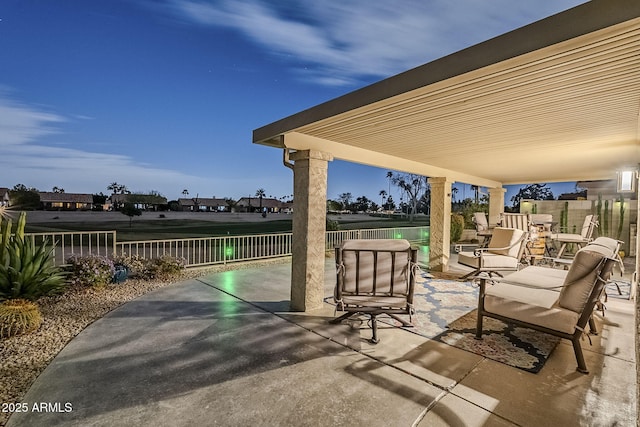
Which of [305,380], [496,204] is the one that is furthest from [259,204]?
[305,380]

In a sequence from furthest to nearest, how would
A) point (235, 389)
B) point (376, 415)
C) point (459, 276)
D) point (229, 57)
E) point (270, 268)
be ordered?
point (229, 57)
point (270, 268)
point (459, 276)
point (235, 389)
point (376, 415)

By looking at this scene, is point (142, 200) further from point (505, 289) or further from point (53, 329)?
point (505, 289)

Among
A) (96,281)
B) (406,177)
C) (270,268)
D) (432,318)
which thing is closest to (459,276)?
(432,318)

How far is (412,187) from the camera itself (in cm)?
3831

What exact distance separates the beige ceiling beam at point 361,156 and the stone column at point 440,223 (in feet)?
0.97

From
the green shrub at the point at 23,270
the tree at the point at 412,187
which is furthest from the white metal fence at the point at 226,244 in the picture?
the tree at the point at 412,187

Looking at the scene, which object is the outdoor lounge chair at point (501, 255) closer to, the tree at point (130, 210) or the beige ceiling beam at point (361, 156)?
the beige ceiling beam at point (361, 156)

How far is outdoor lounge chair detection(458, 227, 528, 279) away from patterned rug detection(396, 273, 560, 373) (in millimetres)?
991

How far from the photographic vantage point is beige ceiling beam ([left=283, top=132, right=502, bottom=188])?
4.01m

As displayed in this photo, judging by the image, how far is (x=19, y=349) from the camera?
2998 millimetres

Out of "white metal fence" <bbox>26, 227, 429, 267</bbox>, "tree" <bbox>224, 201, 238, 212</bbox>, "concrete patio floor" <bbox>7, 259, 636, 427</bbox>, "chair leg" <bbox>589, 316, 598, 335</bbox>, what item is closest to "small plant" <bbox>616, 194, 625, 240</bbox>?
"white metal fence" <bbox>26, 227, 429, 267</bbox>

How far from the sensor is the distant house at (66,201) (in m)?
36.0

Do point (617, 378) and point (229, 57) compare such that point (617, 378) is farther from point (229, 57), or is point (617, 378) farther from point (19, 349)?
point (229, 57)

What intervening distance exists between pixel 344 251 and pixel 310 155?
1498 millimetres
